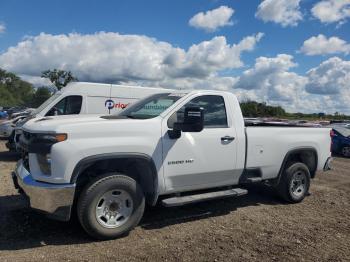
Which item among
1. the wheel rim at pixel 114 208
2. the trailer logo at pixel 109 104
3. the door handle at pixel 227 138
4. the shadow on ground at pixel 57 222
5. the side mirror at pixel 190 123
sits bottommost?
the shadow on ground at pixel 57 222

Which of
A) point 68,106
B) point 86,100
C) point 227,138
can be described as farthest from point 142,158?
point 86,100

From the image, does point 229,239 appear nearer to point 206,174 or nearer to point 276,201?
point 206,174

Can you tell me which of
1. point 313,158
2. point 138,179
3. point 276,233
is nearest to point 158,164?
point 138,179

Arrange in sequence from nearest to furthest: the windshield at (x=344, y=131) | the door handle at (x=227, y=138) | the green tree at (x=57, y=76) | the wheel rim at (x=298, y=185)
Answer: the door handle at (x=227, y=138) < the wheel rim at (x=298, y=185) < the windshield at (x=344, y=131) < the green tree at (x=57, y=76)

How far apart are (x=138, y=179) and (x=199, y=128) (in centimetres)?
112

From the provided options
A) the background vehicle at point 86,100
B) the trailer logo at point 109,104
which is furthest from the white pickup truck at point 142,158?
the trailer logo at point 109,104

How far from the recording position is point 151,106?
19.3 ft

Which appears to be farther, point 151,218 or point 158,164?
point 151,218

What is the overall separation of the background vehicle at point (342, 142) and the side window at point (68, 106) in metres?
10.4

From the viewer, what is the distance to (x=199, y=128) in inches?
204

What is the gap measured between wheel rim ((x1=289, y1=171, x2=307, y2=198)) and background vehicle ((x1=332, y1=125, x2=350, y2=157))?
9.73 meters

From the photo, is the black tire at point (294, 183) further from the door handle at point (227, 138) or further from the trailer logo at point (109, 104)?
the trailer logo at point (109, 104)

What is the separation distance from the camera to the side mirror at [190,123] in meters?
4.98

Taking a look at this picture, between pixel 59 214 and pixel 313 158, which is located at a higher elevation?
pixel 313 158
